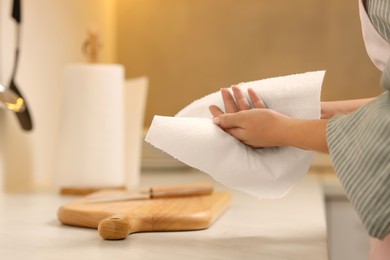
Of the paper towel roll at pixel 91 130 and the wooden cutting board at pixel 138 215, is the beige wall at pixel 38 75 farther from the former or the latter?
the wooden cutting board at pixel 138 215

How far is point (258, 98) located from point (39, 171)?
74 cm

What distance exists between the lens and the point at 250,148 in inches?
29.2

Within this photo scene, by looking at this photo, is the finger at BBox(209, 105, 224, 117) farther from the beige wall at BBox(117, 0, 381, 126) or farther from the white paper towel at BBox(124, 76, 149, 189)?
the beige wall at BBox(117, 0, 381, 126)

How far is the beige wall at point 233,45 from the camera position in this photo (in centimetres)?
187

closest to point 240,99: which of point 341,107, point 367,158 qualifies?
point 341,107

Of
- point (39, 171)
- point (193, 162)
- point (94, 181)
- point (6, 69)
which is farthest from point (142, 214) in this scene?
point (39, 171)

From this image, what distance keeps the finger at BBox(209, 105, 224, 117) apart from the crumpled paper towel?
0.07 feet

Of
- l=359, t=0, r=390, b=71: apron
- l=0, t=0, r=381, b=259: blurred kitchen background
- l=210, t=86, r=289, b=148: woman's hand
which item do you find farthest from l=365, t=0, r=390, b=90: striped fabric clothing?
l=0, t=0, r=381, b=259: blurred kitchen background

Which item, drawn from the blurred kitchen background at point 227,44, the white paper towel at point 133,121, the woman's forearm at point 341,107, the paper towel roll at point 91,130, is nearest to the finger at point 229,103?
the woman's forearm at point 341,107

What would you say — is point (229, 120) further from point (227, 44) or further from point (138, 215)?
point (227, 44)

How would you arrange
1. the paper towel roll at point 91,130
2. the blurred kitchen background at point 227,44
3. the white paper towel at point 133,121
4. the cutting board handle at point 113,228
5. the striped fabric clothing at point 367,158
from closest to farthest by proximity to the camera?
1. the striped fabric clothing at point 367,158
2. the cutting board handle at point 113,228
3. the paper towel roll at point 91,130
4. the white paper towel at point 133,121
5. the blurred kitchen background at point 227,44

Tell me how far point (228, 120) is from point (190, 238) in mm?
135

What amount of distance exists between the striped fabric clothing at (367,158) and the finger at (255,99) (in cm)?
18

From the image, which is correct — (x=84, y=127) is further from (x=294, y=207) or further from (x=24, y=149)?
(x=294, y=207)
